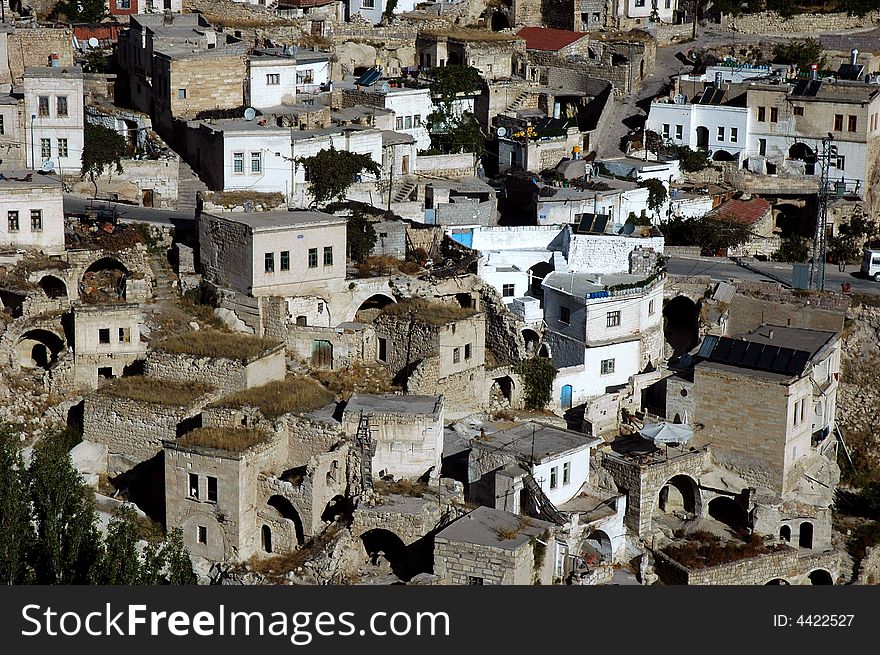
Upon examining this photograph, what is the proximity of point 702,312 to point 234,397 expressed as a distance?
1801 centimetres

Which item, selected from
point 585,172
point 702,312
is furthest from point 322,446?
point 585,172

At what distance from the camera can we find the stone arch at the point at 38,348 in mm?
57094

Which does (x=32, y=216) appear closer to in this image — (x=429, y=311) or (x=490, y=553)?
(x=429, y=311)

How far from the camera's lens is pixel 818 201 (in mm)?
72500

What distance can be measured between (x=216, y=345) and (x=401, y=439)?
20.7 feet

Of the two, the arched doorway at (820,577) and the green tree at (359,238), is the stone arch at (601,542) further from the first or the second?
the green tree at (359,238)

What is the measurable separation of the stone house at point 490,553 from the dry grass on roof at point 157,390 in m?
8.69

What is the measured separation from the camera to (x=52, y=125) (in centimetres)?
6725

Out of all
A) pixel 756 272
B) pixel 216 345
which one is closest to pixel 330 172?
pixel 216 345

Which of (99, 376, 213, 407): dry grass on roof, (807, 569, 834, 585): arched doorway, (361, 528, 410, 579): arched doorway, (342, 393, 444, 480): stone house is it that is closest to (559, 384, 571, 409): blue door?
(807, 569, 834, 585): arched doorway

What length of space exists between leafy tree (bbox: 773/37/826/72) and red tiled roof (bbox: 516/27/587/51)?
318 inches

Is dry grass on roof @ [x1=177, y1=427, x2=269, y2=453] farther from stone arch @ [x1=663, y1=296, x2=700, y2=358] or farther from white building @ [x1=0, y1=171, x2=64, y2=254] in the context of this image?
stone arch @ [x1=663, y1=296, x2=700, y2=358]

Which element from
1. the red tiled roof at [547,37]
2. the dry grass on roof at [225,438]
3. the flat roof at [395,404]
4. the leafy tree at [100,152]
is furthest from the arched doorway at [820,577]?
the red tiled roof at [547,37]

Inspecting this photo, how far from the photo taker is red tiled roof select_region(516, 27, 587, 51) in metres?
84.6
